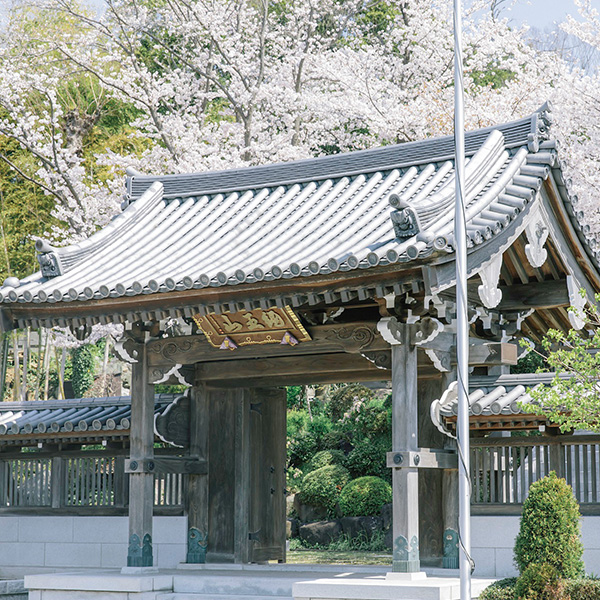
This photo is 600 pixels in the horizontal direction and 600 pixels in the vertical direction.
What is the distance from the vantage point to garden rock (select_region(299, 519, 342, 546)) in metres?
19.5

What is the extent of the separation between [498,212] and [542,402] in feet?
7.04

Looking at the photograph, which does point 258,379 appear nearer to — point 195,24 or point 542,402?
point 542,402

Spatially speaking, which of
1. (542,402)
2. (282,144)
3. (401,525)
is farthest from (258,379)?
(282,144)

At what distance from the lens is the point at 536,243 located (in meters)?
10.7

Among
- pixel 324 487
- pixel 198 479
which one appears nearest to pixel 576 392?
pixel 198 479

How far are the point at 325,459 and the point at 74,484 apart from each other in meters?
8.97

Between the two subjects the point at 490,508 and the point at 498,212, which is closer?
the point at 498,212

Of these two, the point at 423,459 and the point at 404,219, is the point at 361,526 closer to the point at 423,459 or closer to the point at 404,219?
the point at 423,459

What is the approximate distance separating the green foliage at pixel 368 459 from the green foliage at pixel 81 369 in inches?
453

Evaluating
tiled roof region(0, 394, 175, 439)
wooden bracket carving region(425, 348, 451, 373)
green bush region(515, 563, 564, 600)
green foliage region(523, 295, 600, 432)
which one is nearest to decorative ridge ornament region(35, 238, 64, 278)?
tiled roof region(0, 394, 175, 439)

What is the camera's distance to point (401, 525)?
9414mm

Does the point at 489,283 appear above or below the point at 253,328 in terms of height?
above

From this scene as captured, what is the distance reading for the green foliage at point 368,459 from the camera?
21.1m

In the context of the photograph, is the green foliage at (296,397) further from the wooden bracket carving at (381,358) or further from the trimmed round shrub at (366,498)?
the wooden bracket carving at (381,358)
